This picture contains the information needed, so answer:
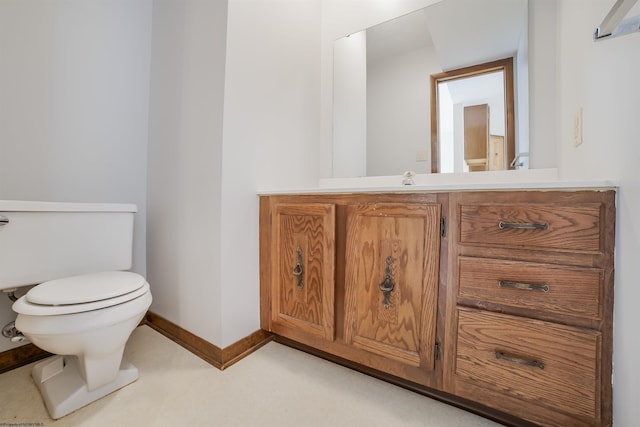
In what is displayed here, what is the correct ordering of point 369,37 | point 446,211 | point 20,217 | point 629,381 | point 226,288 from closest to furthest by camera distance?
1. point 629,381
2. point 446,211
3. point 20,217
4. point 226,288
5. point 369,37

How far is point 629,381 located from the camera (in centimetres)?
65

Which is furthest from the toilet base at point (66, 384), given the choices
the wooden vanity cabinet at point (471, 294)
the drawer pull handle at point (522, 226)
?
the drawer pull handle at point (522, 226)

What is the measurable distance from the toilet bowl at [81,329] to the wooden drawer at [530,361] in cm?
123

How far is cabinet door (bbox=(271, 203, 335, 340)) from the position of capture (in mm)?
1215

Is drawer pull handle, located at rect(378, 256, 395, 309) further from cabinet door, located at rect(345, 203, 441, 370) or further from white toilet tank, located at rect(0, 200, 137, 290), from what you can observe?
white toilet tank, located at rect(0, 200, 137, 290)

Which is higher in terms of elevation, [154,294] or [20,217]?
[20,217]

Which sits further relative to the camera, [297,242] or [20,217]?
[297,242]

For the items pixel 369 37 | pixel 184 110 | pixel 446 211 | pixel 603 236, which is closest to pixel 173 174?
pixel 184 110

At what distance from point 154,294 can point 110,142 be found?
96 cm

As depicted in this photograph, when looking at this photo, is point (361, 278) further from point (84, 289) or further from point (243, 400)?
point (84, 289)

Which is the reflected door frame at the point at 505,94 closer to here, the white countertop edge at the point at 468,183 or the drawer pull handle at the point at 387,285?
the white countertop edge at the point at 468,183

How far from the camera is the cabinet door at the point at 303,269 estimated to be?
1215 mm

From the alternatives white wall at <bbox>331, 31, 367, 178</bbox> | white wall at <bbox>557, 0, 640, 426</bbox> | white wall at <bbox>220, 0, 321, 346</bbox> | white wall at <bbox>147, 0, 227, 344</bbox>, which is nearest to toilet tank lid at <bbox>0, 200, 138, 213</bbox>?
white wall at <bbox>147, 0, 227, 344</bbox>

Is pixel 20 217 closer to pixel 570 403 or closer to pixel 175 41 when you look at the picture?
pixel 175 41
